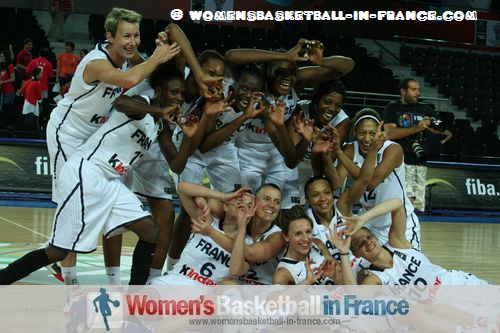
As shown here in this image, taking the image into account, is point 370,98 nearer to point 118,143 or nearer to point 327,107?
point 327,107

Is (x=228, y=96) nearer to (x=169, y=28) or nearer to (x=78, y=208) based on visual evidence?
(x=169, y=28)

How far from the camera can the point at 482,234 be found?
9969mm

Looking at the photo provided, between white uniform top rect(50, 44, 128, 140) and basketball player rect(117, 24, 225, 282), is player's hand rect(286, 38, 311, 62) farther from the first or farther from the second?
white uniform top rect(50, 44, 128, 140)

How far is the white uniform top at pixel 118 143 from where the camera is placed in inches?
184

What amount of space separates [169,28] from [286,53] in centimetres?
75

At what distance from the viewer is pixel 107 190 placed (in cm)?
458

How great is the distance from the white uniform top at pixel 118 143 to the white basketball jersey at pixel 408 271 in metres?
1.52

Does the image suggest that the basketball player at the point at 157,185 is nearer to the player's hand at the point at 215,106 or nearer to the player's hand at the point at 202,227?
the player's hand at the point at 215,106

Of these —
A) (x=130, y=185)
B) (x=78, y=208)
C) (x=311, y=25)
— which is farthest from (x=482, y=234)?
(x=311, y=25)

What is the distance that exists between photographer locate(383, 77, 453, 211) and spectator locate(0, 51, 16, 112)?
255 inches

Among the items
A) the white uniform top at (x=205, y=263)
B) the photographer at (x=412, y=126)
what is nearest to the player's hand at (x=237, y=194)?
the white uniform top at (x=205, y=263)

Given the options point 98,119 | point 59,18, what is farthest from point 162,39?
point 59,18

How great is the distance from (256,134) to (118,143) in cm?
111

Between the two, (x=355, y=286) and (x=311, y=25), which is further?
(x=311, y=25)
